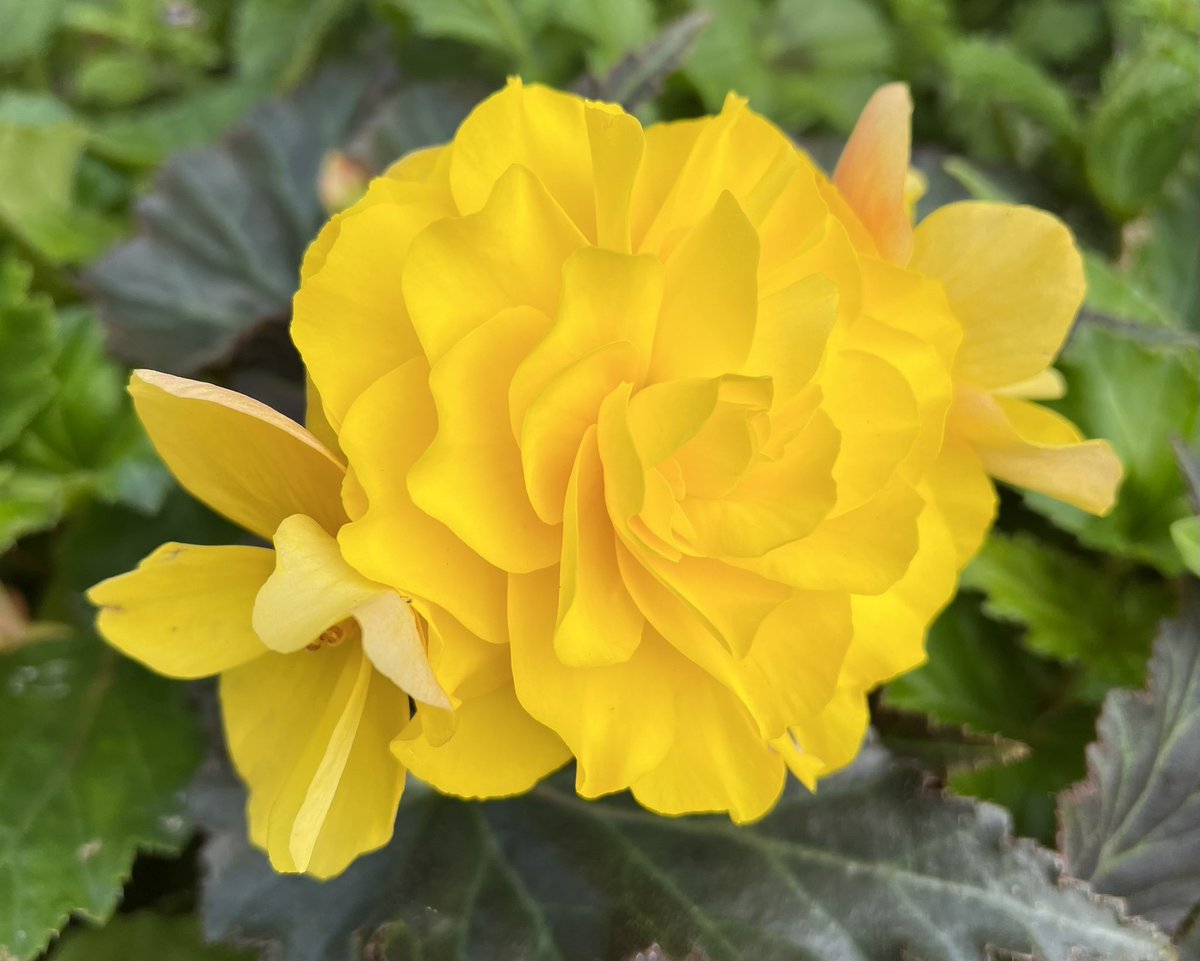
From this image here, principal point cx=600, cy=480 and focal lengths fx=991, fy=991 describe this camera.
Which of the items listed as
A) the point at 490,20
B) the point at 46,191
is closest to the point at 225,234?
the point at 46,191

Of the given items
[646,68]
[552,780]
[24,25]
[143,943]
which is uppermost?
[646,68]

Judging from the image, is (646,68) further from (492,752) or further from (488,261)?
(492,752)

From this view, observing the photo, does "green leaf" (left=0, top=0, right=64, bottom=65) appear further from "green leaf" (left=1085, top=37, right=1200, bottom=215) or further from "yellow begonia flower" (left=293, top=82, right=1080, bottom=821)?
"green leaf" (left=1085, top=37, right=1200, bottom=215)

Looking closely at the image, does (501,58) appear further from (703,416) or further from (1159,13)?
(703,416)

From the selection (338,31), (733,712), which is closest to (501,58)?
(338,31)

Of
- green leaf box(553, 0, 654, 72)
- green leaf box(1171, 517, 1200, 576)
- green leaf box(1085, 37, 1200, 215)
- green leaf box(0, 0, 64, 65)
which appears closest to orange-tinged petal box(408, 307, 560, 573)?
green leaf box(1171, 517, 1200, 576)

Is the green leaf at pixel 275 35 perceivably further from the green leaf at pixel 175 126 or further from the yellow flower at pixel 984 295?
the yellow flower at pixel 984 295

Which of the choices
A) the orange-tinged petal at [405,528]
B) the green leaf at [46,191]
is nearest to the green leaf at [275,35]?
the green leaf at [46,191]
